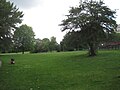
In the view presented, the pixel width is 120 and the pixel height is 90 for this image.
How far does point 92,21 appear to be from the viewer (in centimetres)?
4631

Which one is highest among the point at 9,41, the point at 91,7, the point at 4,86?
the point at 91,7

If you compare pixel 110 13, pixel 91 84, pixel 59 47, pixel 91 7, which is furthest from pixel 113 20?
pixel 59 47

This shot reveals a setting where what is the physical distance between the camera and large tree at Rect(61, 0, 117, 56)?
46.6 metres

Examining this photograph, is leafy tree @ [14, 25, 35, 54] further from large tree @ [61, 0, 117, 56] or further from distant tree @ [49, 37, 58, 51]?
large tree @ [61, 0, 117, 56]

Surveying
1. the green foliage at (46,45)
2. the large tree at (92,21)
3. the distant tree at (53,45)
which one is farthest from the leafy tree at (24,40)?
the large tree at (92,21)

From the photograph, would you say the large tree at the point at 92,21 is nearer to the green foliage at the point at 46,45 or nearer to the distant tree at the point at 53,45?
the green foliage at the point at 46,45

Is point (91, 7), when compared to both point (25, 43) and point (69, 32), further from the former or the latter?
point (25, 43)

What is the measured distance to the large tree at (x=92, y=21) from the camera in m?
46.6

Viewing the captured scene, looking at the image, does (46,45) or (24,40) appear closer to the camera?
(24,40)

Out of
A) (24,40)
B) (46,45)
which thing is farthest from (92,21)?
(46,45)

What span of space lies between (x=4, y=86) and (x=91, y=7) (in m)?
34.4

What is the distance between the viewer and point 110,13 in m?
47.5

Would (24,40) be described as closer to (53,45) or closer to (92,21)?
(53,45)

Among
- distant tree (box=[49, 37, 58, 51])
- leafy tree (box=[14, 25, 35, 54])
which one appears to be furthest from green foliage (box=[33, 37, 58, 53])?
leafy tree (box=[14, 25, 35, 54])
